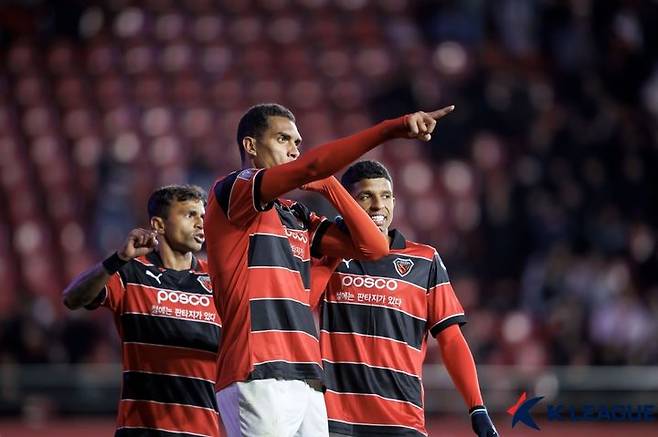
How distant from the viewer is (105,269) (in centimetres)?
479

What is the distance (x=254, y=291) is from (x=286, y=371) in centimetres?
31

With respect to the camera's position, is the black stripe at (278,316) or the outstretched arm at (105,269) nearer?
the black stripe at (278,316)

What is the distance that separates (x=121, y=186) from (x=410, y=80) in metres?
3.28

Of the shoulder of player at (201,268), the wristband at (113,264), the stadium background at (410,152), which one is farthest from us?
the stadium background at (410,152)

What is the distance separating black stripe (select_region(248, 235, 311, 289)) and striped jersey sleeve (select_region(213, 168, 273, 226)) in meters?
0.09

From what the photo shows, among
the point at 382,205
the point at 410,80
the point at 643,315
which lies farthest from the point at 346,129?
the point at 382,205

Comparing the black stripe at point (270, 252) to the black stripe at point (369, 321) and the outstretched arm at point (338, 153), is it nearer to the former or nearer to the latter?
the outstretched arm at point (338, 153)

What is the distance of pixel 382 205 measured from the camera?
534 cm

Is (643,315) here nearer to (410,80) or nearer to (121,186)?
(410,80)

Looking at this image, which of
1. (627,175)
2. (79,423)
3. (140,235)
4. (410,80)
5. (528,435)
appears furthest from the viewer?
(410,80)

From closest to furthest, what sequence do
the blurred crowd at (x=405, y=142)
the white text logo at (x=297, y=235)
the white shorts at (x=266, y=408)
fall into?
the white shorts at (x=266, y=408), the white text logo at (x=297, y=235), the blurred crowd at (x=405, y=142)

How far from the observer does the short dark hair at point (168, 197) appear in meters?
5.49

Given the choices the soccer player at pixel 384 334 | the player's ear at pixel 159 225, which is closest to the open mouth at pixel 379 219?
the soccer player at pixel 384 334

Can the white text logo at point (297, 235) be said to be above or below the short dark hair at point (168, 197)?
below
